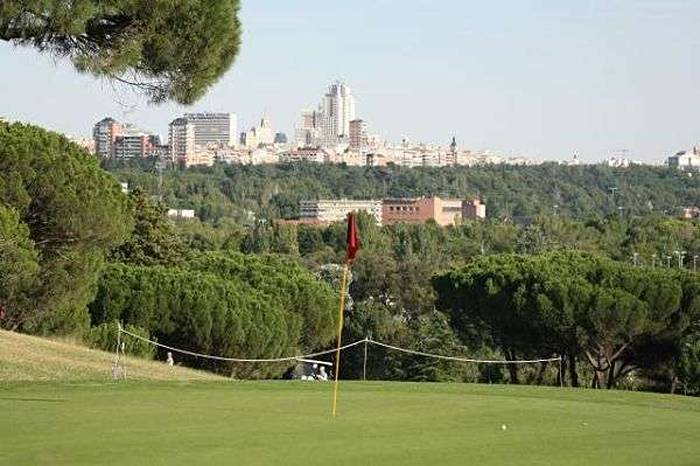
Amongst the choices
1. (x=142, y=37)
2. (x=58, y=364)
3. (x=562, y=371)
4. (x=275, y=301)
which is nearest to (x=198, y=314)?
(x=275, y=301)

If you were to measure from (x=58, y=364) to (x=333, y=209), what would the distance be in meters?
141

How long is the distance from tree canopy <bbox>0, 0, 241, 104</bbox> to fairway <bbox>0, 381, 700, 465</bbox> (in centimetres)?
333

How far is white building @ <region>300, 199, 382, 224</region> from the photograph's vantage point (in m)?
153

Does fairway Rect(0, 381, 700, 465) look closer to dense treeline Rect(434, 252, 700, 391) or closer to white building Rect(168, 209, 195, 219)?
dense treeline Rect(434, 252, 700, 391)

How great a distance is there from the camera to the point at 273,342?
1409 inches

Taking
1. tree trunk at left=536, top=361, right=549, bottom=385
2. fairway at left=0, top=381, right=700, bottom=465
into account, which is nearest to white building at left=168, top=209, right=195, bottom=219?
tree trunk at left=536, top=361, right=549, bottom=385

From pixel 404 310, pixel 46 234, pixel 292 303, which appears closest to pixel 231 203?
pixel 404 310

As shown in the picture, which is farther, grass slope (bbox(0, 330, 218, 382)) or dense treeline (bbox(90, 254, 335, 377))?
dense treeline (bbox(90, 254, 335, 377))

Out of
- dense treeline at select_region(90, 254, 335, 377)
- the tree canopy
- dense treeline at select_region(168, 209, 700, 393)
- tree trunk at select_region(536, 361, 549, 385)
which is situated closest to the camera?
the tree canopy

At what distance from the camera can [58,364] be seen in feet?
66.7

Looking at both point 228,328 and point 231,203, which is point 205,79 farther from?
point 231,203

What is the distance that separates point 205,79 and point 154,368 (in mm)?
8220

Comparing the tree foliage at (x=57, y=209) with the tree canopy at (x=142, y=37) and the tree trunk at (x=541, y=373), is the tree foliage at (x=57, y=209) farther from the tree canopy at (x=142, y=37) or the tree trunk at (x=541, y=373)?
the tree trunk at (x=541, y=373)

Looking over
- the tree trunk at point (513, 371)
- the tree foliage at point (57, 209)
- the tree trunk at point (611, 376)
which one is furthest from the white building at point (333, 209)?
the tree foliage at point (57, 209)
